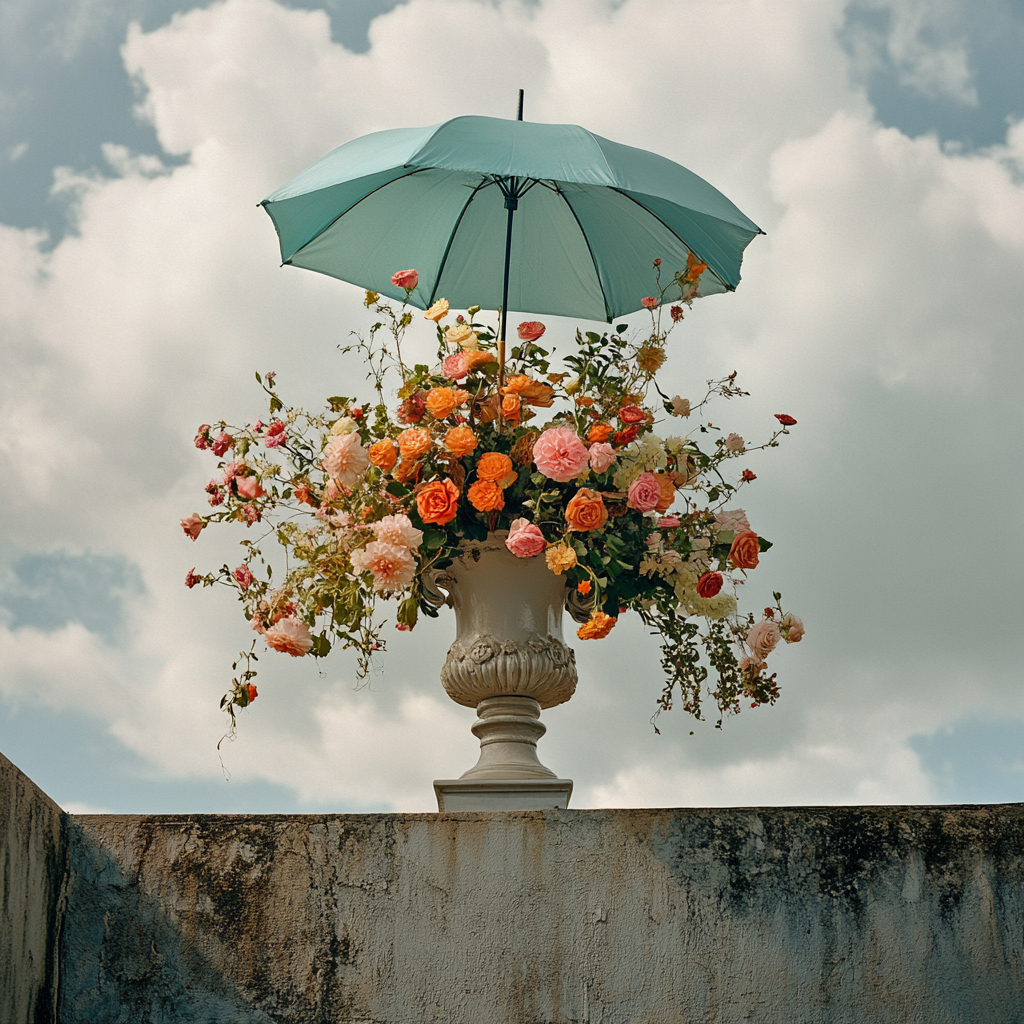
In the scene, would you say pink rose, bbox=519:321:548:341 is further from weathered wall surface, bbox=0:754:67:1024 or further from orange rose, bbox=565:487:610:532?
weathered wall surface, bbox=0:754:67:1024

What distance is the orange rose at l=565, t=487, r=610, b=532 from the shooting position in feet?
9.28

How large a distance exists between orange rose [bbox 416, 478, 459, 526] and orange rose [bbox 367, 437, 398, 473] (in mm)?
143

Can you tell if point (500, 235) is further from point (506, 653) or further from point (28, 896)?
point (28, 896)

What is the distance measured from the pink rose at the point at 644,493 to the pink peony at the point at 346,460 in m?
0.69

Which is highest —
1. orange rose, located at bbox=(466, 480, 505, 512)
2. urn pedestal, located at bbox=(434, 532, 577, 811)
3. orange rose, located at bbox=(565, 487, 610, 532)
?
orange rose, located at bbox=(466, 480, 505, 512)

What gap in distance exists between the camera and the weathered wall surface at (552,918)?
7.93 ft

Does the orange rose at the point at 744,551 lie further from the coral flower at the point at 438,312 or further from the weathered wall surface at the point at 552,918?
the coral flower at the point at 438,312

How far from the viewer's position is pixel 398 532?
111 inches

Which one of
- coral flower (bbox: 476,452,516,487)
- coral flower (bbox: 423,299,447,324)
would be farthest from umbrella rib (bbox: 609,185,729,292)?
coral flower (bbox: 476,452,516,487)

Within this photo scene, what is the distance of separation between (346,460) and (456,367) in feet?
1.25

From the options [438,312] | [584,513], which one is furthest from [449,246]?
[584,513]

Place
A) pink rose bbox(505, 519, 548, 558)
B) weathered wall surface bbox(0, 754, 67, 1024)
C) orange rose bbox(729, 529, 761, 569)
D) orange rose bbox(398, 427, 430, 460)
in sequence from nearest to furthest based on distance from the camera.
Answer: weathered wall surface bbox(0, 754, 67, 1024) → pink rose bbox(505, 519, 548, 558) → orange rose bbox(398, 427, 430, 460) → orange rose bbox(729, 529, 761, 569)

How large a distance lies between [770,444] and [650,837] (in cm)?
126

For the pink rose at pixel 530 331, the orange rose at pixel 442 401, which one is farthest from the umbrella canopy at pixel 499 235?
the orange rose at pixel 442 401
